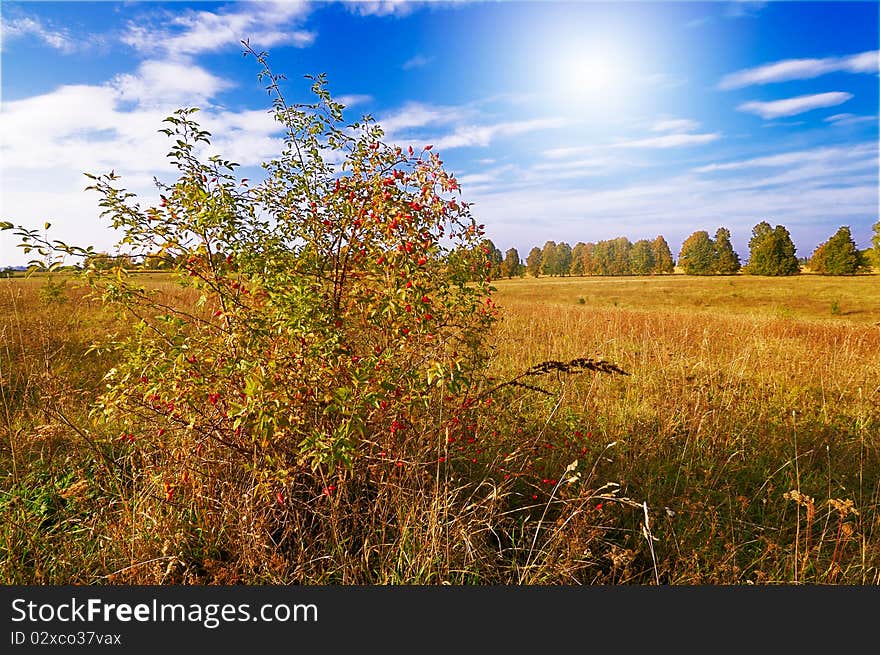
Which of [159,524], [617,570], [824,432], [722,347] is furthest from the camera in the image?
[722,347]

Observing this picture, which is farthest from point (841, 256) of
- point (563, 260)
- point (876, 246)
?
point (563, 260)

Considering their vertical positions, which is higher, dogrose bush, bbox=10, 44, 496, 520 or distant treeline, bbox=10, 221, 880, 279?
distant treeline, bbox=10, 221, 880, 279

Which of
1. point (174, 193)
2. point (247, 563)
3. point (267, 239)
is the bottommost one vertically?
point (247, 563)

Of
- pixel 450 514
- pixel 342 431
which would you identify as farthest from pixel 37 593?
pixel 450 514

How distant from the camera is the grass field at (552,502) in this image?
2.85m

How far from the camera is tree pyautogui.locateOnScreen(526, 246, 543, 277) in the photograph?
3839 inches

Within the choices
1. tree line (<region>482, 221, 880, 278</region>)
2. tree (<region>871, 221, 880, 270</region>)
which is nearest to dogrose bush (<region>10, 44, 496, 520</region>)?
tree line (<region>482, 221, 880, 278</region>)

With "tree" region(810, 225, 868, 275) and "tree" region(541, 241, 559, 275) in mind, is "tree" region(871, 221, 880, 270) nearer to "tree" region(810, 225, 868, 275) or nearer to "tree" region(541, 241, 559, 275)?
"tree" region(810, 225, 868, 275)

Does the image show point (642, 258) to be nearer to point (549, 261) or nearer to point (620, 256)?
point (620, 256)

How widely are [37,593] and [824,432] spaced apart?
6.76 meters

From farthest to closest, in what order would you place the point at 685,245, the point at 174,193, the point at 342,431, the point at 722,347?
1. the point at 685,245
2. the point at 722,347
3. the point at 174,193
4. the point at 342,431

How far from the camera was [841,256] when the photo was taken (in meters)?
59.8

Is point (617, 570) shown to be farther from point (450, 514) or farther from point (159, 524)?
point (159, 524)

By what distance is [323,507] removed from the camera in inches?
122
